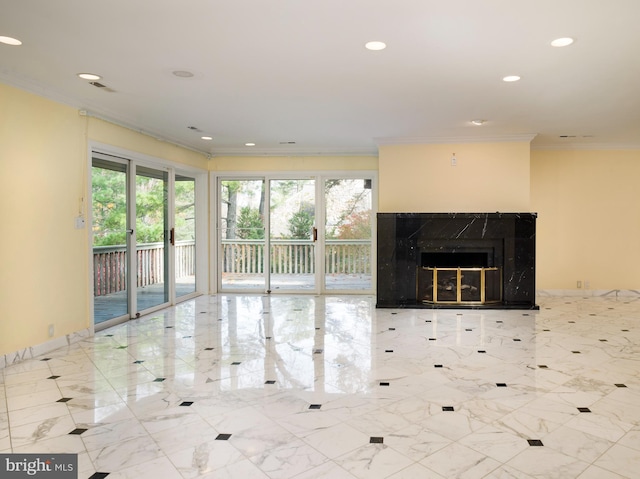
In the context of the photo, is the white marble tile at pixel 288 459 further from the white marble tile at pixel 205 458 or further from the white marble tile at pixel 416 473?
the white marble tile at pixel 416 473

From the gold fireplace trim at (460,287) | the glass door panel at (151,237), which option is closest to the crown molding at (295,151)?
the glass door panel at (151,237)

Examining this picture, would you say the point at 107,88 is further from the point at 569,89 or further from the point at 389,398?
the point at 569,89

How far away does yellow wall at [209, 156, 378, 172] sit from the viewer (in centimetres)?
856

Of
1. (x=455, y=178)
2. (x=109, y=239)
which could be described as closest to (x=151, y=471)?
(x=109, y=239)

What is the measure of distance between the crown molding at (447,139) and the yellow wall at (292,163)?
122cm

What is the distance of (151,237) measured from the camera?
6.88 m

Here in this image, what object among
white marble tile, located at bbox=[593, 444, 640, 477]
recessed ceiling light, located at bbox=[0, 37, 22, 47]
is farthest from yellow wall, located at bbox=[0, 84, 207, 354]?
white marble tile, located at bbox=[593, 444, 640, 477]

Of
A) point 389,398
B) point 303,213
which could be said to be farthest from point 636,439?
point 303,213

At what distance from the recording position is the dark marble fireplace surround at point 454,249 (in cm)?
707

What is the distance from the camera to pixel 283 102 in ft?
17.0

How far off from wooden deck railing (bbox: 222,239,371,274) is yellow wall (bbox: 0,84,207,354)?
12.1 feet

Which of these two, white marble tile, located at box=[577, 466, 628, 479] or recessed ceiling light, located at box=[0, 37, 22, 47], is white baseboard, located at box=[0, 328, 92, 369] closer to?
recessed ceiling light, located at box=[0, 37, 22, 47]

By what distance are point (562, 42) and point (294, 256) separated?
6038 mm

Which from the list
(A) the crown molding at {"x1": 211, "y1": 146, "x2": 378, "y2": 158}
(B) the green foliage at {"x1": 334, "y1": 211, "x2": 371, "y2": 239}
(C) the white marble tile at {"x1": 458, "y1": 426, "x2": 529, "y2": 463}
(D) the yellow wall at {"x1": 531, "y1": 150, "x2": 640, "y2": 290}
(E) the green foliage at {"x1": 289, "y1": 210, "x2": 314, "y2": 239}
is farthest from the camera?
(E) the green foliage at {"x1": 289, "y1": 210, "x2": 314, "y2": 239}
